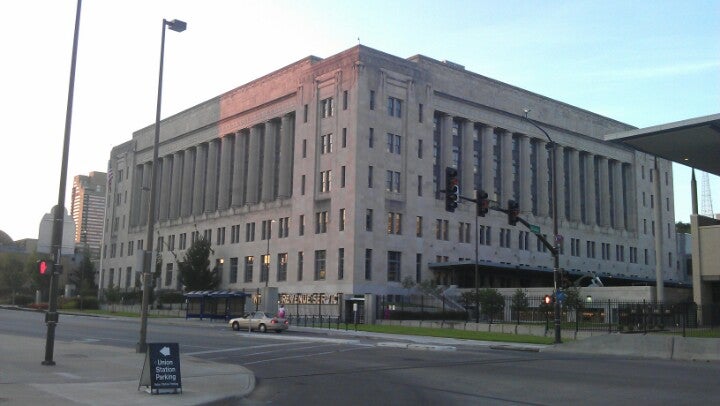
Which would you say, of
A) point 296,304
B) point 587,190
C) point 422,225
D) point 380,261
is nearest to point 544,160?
point 587,190

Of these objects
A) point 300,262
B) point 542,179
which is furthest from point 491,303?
point 542,179

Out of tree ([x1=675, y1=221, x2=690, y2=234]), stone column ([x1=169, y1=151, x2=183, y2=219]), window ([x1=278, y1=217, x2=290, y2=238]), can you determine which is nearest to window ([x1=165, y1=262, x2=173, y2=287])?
stone column ([x1=169, y1=151, x2=183, y2=219])

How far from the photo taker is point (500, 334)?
143 feet

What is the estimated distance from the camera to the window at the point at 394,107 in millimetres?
77688

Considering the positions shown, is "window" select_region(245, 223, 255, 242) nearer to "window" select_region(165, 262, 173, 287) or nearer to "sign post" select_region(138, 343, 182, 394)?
"window" select_region(165, 262, 173, 287)

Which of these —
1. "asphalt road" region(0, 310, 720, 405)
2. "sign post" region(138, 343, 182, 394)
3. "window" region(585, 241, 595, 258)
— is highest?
"window" region(585, 241, 595, 258)

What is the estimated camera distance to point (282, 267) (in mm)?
82812

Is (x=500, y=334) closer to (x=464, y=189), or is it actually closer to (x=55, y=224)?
(x=55, y=224)

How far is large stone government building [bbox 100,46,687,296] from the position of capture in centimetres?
7525

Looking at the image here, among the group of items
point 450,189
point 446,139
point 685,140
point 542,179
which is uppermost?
point 446,139

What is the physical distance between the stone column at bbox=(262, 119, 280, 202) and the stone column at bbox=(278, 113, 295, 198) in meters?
2.71

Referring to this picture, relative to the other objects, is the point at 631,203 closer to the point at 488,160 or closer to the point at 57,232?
the point at 488,160

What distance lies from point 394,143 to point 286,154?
15660 millimetres

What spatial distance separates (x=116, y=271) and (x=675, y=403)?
11709 centimetres
